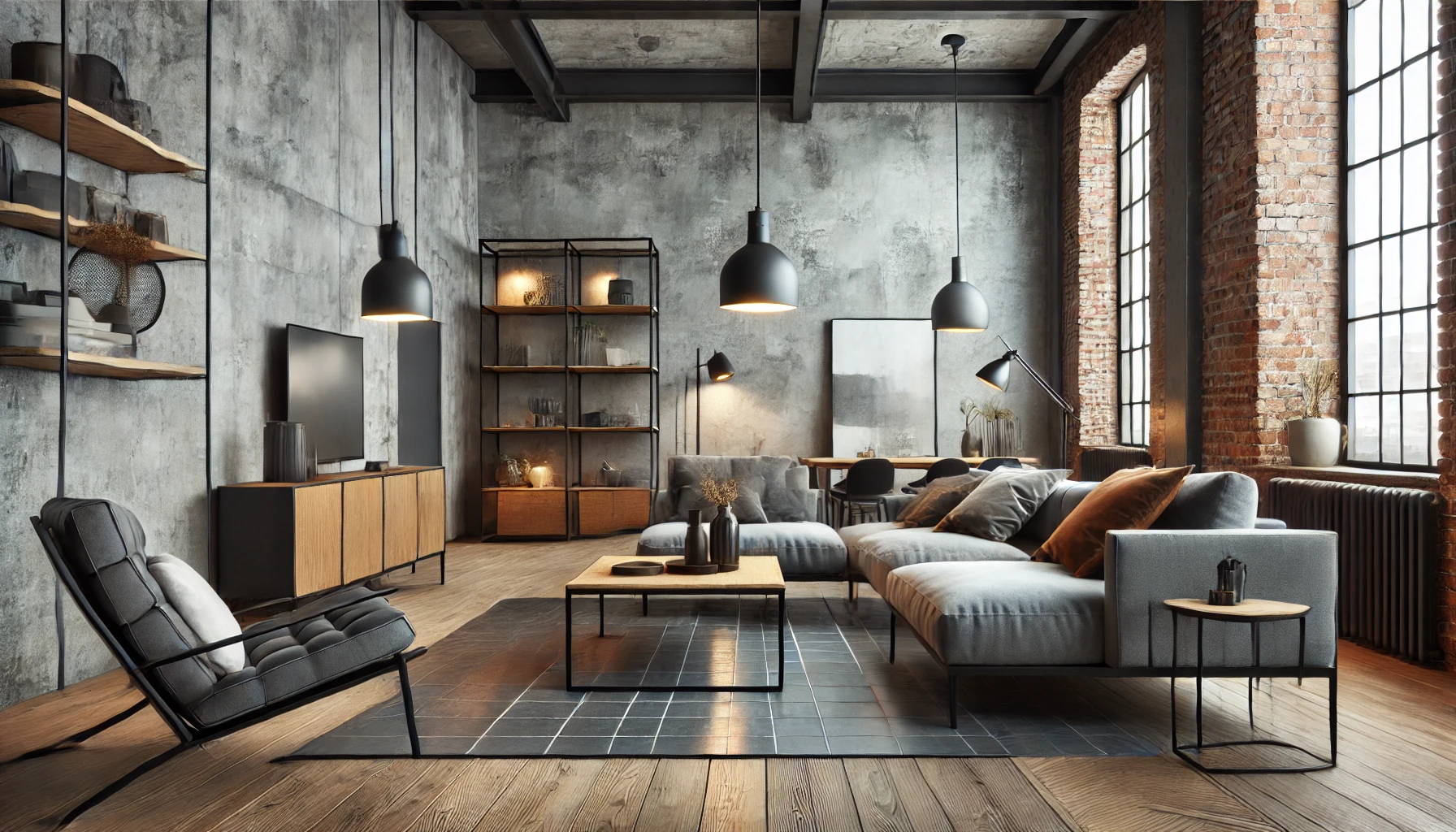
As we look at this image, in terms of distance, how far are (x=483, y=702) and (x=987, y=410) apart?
22.3 feet

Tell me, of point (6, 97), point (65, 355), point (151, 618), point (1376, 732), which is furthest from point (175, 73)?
point (1376, 732)

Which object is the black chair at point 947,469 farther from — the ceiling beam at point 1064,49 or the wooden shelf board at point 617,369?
the ceiling beam at point 1064,49

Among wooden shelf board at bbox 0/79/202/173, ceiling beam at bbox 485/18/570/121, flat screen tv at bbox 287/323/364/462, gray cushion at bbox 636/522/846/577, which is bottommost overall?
gray cushion at bbox 636/522/846/577

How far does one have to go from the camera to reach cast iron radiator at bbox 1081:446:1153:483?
A: 24.3 ft

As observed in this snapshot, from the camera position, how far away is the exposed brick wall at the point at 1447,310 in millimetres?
4062

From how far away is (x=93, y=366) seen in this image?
12.1ft

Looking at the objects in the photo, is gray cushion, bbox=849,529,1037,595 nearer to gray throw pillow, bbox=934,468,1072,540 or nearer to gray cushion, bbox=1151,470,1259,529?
gray throw pillow, bbox=934,468,1072,540

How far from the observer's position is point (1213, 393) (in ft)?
20.1

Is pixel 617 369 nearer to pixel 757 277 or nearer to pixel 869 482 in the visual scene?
pixel 869 482

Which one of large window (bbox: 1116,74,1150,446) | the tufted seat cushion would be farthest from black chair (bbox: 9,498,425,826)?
large window (bbox: 1116,74,1150,446)

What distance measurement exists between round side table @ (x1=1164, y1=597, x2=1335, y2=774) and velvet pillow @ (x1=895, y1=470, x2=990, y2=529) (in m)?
2.21

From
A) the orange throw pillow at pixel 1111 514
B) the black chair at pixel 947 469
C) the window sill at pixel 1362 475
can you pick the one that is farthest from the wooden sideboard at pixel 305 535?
the window sill at pixel 1362 475

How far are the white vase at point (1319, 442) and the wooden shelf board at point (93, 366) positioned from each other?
5.78 meters

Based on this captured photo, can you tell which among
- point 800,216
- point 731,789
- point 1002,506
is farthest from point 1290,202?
point 731,789
